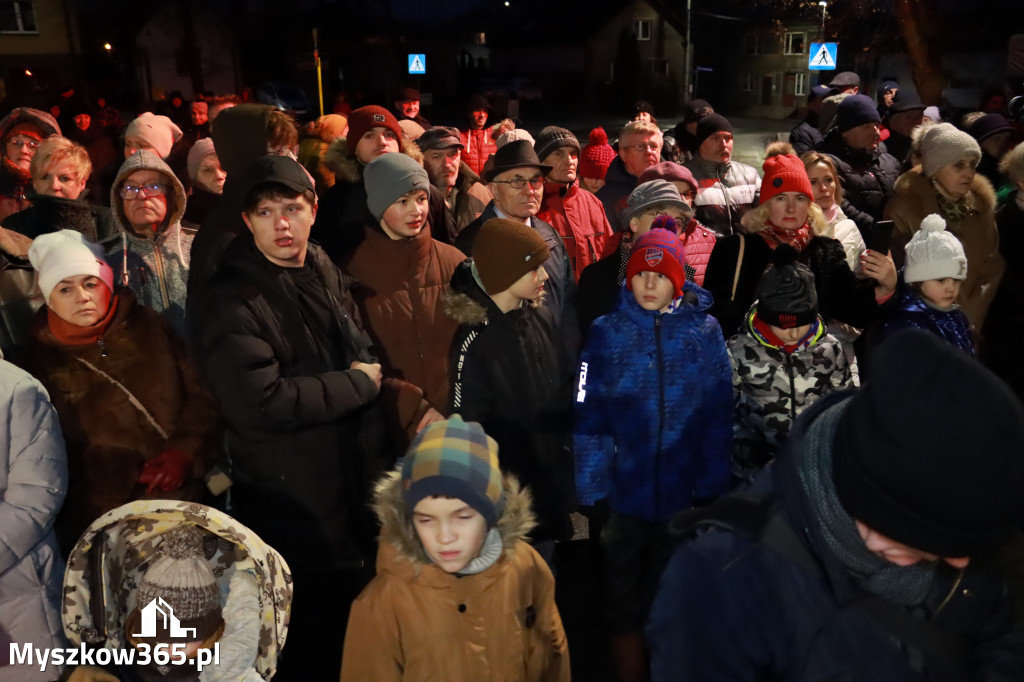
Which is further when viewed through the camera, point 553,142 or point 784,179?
point 553,142

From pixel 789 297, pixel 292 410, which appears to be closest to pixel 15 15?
pixel 292 410

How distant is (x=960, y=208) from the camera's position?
5.53 metres

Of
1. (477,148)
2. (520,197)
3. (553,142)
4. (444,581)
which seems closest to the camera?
(444,581)

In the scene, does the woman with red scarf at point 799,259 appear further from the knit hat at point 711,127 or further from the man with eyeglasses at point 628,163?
the knit hat at point 711,127

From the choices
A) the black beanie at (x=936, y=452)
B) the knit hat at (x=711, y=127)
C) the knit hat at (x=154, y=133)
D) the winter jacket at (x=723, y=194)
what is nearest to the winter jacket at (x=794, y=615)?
the black beanie at (x=936, y=452)

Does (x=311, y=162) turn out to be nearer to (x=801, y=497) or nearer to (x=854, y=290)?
(x=854, y=290)

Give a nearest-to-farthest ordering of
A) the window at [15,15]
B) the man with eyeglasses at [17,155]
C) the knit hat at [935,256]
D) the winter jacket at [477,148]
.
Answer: the knit hat at [935,256]
the man with eyeglasses at [17,155]
the winter jacket at [477,148]
the window at [15,15]

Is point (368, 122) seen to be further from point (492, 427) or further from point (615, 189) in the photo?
point (492, 427)

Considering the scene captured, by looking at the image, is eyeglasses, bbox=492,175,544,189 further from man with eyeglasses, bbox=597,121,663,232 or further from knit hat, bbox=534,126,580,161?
man with eyeglasses, bbox=597,121,663,232

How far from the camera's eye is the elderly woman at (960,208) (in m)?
5.44

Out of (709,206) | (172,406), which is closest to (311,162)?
(709,206)

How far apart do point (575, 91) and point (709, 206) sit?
52.9 meters

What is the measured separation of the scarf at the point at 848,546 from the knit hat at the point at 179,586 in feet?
6.91

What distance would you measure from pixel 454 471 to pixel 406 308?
5.82 feet
